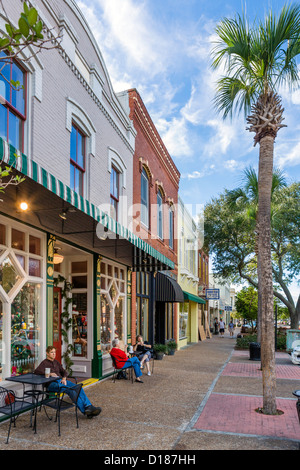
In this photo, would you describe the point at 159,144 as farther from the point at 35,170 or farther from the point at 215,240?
the point at 35,170

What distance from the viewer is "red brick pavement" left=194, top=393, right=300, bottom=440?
6.32m

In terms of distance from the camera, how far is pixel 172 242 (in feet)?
70.5

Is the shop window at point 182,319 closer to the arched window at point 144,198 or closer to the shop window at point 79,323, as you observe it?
the arched window at point 144,198

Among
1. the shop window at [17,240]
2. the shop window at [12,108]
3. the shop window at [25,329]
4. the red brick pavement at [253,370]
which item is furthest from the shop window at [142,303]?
the shop window at [12,108]

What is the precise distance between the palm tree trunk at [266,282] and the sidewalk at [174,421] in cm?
53

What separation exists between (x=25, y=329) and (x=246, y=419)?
436 centimetres

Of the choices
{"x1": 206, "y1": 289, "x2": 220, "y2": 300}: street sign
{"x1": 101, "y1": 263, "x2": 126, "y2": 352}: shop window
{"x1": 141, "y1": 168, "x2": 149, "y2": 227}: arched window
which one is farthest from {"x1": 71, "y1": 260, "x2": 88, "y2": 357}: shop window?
{"x1": 206, "y1": 289, "x2": 220, "y2": 300}: street sign

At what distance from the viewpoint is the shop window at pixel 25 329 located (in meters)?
7.27

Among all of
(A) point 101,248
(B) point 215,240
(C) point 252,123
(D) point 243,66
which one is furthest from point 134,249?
(B) point 215,240

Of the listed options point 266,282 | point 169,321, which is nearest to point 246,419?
point 266,282

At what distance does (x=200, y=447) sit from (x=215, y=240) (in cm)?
2205

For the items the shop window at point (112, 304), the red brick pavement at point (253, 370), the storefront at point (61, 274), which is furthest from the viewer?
the red brick pavement at point (253, 370)

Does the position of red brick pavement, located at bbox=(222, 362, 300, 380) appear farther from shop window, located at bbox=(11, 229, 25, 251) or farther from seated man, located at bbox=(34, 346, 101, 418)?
shop window, located at bbox=(11, 229, 25, 251)

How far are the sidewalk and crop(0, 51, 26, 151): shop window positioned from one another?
16.3 ft
